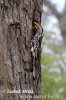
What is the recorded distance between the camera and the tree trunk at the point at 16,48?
261cm

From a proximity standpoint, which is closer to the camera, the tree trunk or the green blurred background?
the tree trunk

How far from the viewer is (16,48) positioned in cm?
266

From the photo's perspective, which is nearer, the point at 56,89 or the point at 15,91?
the point at 15,91

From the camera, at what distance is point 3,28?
2.63 meters

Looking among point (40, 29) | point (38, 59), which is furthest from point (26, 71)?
point (40, 29)

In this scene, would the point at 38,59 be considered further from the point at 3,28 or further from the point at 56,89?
the point at 56,89

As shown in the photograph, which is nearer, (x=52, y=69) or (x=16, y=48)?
(x=16, y=48)

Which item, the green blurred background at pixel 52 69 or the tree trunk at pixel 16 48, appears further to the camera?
the green blurred background at pixel 52 69

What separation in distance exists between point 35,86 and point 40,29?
40 centimetres

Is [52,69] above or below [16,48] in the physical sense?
below

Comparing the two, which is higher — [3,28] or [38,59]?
[3,28]

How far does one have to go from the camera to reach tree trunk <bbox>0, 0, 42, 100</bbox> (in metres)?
2.61

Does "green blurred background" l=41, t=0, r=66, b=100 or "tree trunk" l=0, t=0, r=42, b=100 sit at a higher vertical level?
"tree trunk" l=0, t=0, r=42, b=100

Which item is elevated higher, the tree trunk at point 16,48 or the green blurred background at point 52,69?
the tree trunk at point 16,48
